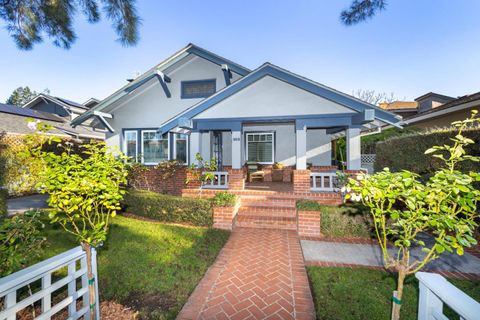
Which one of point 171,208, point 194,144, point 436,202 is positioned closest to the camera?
point 436,202

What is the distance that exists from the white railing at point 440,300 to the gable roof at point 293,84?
602 centimetres

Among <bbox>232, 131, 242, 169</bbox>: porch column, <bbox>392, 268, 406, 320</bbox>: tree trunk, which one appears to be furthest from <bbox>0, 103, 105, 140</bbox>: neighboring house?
<bbox>392, 268, 406, 320</bbox>: tree trunk

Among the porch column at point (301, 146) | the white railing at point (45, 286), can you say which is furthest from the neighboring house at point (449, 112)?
the white railing at point (45, 286)

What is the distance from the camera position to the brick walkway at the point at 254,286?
9.61 feet

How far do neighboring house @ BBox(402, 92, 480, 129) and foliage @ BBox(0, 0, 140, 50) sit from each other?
9.88 metres

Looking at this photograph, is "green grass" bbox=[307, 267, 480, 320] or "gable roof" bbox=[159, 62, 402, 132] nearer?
"green grass" bbox=[307, 267, 480, 320]

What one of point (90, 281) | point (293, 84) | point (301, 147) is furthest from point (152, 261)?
point (293, 84)

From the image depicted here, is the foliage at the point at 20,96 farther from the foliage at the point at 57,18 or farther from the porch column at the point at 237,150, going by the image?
the porch column at the point at 237,150

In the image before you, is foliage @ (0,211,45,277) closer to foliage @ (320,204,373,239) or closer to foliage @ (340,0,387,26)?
Answer: foliage @ (320,204,373,239)

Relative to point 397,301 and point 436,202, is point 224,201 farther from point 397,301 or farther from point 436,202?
point 436,202

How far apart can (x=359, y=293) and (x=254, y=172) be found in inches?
306

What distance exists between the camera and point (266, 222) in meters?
6.24

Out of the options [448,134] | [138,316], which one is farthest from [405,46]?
[138,316]

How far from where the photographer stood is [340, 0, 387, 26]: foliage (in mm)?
4688
